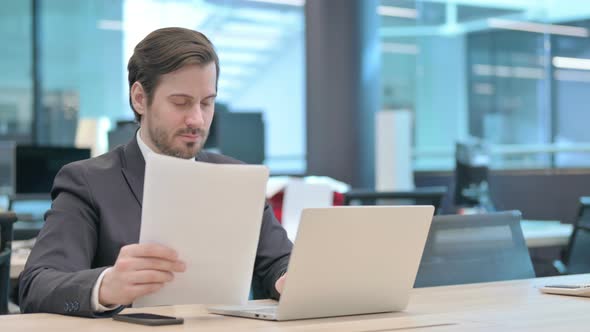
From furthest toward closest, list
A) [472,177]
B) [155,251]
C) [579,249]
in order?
[472,177] → [579,249] → [155,251]

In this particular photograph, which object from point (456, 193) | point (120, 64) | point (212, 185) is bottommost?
point (456, 193)

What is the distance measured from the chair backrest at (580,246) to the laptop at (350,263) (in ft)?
9.05

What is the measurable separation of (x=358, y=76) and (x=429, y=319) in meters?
6.58

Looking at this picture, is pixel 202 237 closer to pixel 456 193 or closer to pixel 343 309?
pixel 343 309

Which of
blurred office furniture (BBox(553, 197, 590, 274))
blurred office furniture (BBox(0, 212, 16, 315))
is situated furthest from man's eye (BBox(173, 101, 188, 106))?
blurred office furniture (BBox(553, 197, 590, 274))

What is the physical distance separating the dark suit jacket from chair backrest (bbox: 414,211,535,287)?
0.48 metres

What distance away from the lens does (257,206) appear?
170 cm

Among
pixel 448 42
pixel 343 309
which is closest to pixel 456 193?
pixel 448 42

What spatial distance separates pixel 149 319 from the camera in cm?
169

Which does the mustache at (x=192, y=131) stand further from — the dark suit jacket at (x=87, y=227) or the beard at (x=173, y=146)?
the dark suit jacket at (x=87, y=227)

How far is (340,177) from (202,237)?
21.8ft

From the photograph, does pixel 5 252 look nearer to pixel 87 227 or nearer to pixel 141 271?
pixel 87 227

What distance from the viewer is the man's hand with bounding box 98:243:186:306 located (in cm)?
165

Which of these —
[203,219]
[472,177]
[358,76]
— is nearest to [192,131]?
[203,219]
